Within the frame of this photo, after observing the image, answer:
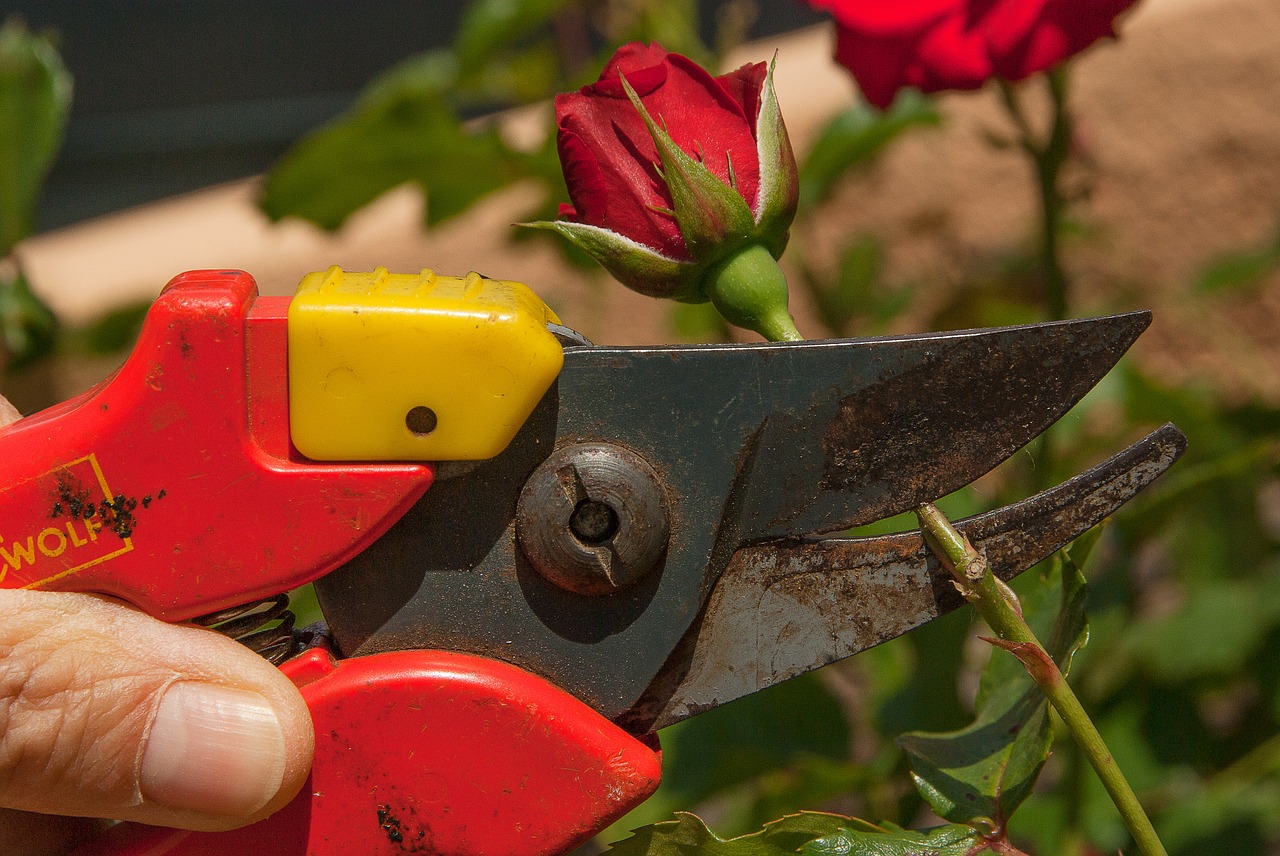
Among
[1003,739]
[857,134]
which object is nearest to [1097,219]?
[857,134]

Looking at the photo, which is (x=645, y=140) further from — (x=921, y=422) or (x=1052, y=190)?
(x=1052, y=190)

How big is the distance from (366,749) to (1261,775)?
0.69 meters

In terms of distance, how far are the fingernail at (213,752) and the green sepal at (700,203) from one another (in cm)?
25

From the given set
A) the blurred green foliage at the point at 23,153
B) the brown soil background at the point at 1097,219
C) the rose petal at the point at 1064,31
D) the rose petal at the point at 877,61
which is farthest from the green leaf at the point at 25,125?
the rose petal at the point at 1064,31

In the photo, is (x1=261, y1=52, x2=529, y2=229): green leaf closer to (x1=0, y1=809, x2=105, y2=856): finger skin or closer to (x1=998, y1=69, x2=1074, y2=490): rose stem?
(x1=998, y1=69, x2=1074, y2=490): rose stem

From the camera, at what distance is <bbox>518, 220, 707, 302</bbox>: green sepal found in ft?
1.50

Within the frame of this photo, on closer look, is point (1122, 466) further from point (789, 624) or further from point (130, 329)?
point (130, 329)

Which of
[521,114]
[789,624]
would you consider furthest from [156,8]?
[789,624]

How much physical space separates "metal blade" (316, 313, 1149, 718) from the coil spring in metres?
0.03

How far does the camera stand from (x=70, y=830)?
0.58 m

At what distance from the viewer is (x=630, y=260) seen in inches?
18.0

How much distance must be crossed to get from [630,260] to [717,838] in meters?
0.24

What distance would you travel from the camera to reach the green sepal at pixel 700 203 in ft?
1.45

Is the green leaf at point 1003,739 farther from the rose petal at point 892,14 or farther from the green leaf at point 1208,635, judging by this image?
the green leaf at point 1208,635
